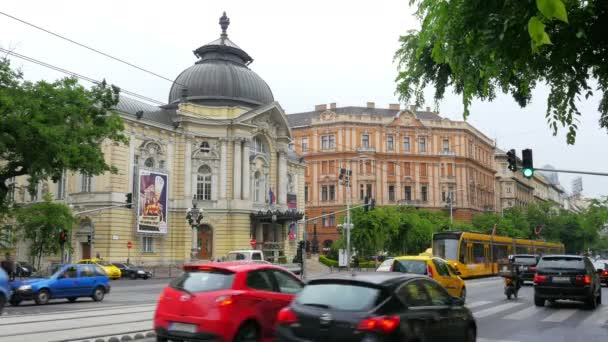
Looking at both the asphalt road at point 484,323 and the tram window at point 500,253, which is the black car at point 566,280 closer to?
the asphalt road at point 484,323

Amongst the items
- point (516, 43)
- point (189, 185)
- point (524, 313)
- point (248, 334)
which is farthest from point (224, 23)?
point (516, 43)

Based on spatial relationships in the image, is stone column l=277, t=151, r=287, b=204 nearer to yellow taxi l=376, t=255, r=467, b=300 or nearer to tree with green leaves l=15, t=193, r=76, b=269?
tree with green leaves l=15, t=193, r=76, b=269

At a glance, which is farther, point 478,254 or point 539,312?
point 478,254

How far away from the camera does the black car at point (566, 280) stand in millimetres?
18281

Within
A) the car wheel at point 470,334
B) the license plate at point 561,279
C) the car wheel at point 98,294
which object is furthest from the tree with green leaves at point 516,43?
the car wheel at point 98,294

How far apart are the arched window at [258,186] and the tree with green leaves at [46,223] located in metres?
19.4

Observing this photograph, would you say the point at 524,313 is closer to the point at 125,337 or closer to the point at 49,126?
the point at 125,337

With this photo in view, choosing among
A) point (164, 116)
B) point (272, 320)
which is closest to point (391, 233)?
point (164, 116)

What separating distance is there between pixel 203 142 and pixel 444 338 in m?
48.7

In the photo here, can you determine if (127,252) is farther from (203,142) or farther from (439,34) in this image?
(439,34)

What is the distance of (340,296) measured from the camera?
7.74 meters

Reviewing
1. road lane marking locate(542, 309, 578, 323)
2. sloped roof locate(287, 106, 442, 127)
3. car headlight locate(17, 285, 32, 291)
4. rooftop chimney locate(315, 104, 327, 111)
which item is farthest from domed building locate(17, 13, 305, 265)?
road lane marking locate(542, 309, 578, 323)

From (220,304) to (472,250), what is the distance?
32306 mm

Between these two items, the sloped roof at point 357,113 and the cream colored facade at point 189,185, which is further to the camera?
the sloped roof at point 357,113
